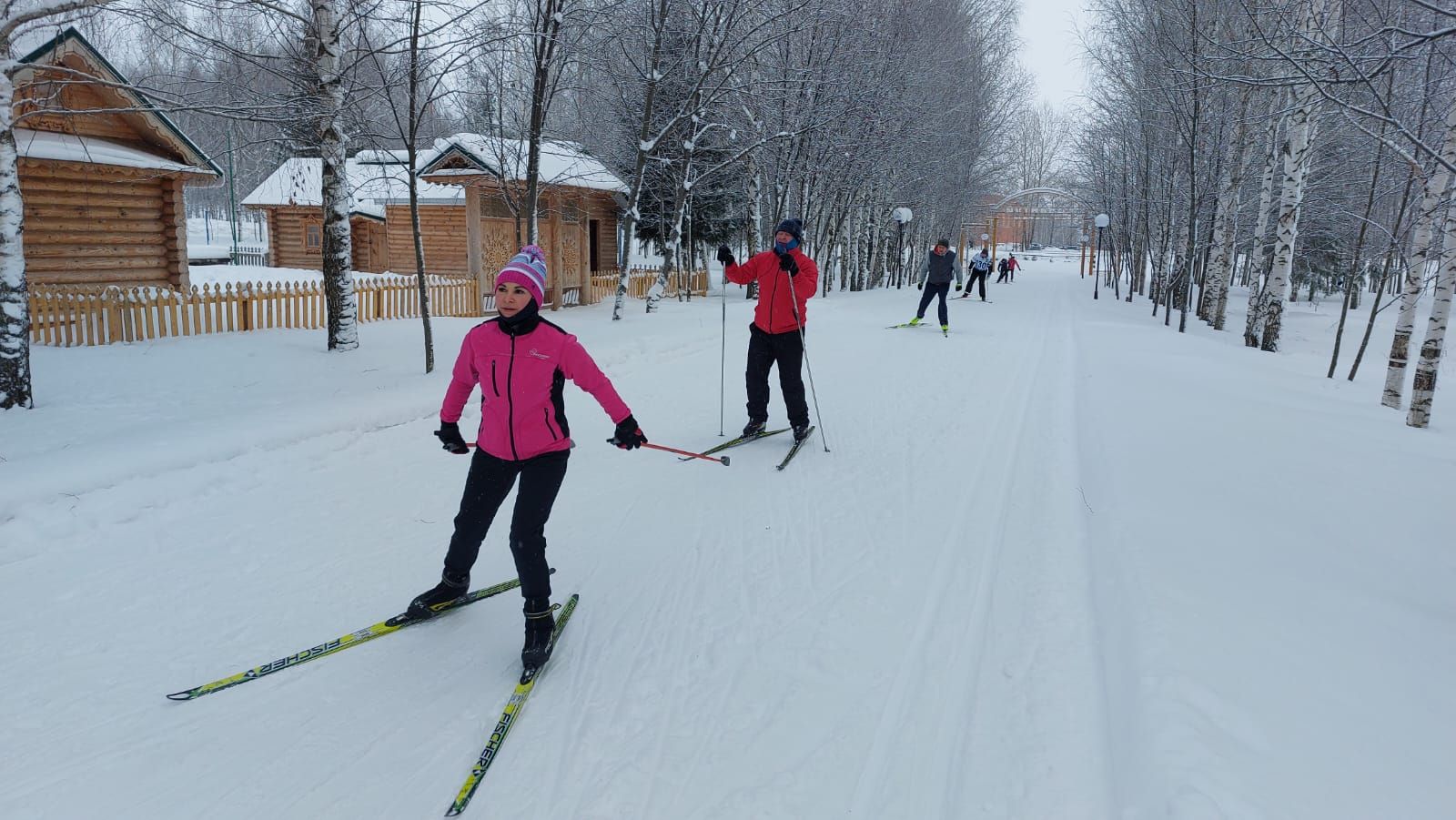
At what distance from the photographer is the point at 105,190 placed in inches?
552

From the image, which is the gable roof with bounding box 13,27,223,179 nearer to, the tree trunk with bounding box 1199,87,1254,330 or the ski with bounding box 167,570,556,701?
the ski with bounding box 167,570,556,701

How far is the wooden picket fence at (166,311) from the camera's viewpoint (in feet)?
35.2

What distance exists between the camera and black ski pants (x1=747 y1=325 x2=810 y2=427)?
7.04 metres

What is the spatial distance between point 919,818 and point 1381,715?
1.86m

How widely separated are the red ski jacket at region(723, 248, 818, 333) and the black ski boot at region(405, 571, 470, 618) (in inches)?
150

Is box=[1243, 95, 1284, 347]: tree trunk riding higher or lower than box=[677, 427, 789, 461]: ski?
higher

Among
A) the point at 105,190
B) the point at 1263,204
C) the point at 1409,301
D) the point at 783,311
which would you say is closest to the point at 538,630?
the point at 783,311

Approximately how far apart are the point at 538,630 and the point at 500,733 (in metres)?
0.56

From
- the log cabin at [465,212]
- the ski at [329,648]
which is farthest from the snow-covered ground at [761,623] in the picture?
the log cabin at [465,212]

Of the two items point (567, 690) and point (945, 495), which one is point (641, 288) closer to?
point (945, 495)

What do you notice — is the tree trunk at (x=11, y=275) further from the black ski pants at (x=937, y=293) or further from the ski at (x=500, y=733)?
the black ski pants at (x=937, y=293)

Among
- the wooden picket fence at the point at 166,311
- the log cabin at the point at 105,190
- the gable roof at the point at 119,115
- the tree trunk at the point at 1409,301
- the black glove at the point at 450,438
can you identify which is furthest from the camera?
the log cabin at the point at 105,190

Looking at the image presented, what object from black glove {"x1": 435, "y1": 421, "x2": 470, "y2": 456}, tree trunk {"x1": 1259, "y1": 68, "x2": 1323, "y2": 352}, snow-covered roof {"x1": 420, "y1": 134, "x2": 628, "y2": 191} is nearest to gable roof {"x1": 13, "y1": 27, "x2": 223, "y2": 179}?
snow-covered roof {"x1": 420, "y1": 134, "x2": 628, "y2": 191}

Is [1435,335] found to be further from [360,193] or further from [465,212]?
[360,193]
